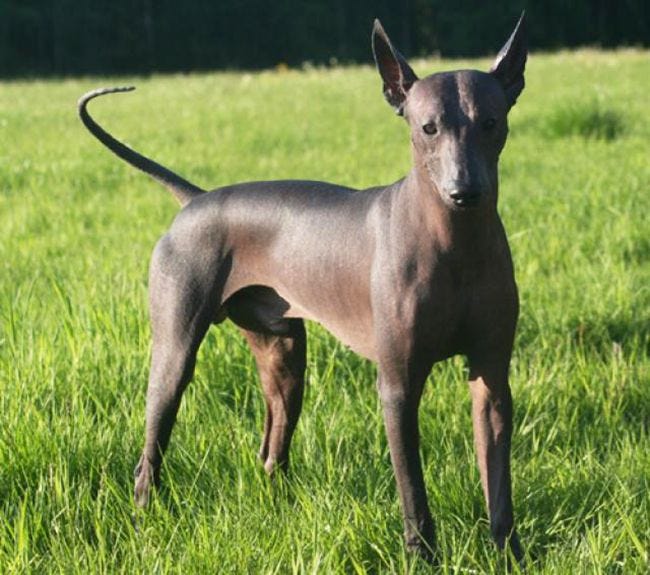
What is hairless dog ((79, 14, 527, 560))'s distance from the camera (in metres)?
2.17

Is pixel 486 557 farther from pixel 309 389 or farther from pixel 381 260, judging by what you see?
pixel 309 389

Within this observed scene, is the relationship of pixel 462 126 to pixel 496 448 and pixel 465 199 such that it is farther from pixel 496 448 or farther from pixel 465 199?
pixel 496 448

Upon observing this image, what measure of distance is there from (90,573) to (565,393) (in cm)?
173

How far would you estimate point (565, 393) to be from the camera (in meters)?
3.51

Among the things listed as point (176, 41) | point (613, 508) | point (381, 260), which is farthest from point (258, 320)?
point (176, 41)

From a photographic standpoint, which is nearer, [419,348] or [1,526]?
[419,348]

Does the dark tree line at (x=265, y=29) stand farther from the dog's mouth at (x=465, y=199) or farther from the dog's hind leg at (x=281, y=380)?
the dog's mouth at (x=465, y=199)

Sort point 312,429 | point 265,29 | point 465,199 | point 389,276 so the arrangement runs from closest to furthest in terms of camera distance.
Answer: point 465,199 → point 389,276 → point 312,429 → point 265,29

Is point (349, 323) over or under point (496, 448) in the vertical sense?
over

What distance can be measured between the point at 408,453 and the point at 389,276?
0.39 meters

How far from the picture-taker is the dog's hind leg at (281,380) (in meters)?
2.88

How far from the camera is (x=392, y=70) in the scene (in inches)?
92.2

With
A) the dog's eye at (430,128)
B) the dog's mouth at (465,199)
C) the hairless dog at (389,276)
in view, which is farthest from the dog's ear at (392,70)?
the dog's mouth at (465,199)

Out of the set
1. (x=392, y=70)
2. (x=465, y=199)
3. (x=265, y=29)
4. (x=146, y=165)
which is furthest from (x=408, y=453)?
(x=265, y=29)
